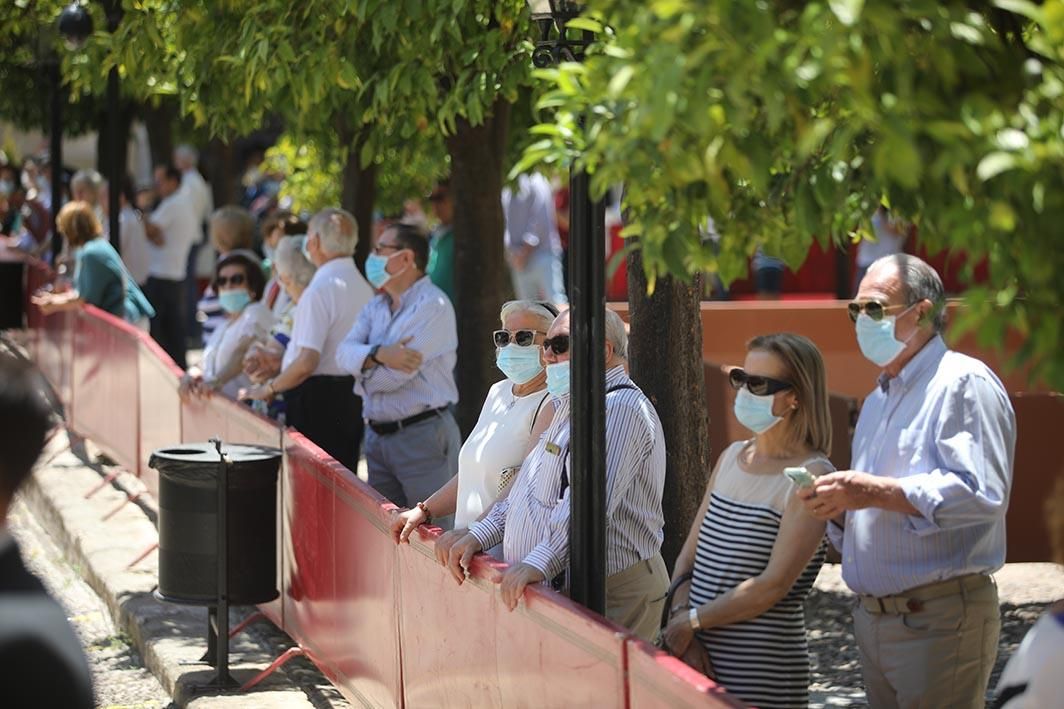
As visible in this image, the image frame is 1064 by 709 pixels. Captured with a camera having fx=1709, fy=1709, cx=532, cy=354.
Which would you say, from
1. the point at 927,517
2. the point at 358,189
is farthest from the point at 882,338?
the point at 358,189

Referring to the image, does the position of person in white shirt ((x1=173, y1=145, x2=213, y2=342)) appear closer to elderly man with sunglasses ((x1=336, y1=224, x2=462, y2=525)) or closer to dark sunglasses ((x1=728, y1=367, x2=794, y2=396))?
elderly man with sunglasses ((x1=336, y1=224, x2=462, y2=525))

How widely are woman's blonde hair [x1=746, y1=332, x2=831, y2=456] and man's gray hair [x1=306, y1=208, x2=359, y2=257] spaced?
4.57 m

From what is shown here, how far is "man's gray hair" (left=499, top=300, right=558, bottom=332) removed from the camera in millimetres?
6355

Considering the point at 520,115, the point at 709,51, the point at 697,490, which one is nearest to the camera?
the point at 709,51

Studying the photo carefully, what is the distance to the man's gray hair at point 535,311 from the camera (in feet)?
20.9

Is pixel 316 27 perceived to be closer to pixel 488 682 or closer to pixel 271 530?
pixel 271 530

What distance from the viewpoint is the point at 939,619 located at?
5121 mm

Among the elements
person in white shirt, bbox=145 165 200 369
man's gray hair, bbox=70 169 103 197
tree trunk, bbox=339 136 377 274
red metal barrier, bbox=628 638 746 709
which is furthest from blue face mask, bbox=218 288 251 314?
red metal barrier, bbox=628 638 746 709

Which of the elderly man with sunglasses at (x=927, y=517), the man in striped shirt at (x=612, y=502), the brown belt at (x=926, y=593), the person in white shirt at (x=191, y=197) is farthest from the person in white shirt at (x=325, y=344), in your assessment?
the person in white shirt at (x=191, y=197)

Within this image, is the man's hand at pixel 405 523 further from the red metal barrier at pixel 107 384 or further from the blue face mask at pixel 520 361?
the red metal barrier at pixel 107 384

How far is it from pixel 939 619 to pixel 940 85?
2.37 m

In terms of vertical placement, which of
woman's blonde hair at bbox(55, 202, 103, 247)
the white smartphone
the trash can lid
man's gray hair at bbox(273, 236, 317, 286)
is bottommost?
the trash can lid

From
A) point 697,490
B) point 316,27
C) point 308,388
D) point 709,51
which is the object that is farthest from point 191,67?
point 709,51

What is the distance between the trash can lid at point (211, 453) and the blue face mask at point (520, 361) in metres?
1.95
